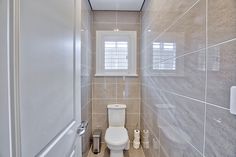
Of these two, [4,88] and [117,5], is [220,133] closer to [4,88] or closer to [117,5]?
[4,88]

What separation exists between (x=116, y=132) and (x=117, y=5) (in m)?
1.99

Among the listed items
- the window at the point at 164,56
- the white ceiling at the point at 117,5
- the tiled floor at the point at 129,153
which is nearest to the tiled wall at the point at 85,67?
the tiled floor at the point at 129,153

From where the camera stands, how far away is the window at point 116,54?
10.3ft

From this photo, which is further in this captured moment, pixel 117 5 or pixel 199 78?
pixel 117 5

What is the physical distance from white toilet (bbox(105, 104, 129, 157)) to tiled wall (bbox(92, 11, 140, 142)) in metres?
0.19

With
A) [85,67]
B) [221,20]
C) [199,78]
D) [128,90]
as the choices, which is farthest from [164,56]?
[128,90]

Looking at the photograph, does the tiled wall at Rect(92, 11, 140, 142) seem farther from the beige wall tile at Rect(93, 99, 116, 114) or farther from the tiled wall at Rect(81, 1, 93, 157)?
the tiled wall at Rect(81, 1, 93, 157)

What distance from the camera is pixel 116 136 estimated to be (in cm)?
246

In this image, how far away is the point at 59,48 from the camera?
2.93 feet

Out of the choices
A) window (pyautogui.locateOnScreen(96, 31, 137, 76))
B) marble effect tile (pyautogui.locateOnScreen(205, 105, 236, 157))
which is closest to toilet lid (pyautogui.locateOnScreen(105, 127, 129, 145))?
window (pyautogui.locateOnScreen(96, 31, 137, 76))

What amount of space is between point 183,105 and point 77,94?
0.72 meters

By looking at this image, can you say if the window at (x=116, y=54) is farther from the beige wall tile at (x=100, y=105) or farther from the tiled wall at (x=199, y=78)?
the tiled wall at (x=199, y=78)

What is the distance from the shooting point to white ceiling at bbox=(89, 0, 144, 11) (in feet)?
8.98

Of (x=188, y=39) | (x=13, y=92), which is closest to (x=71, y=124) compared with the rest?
(x=13, y=92)
